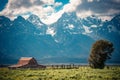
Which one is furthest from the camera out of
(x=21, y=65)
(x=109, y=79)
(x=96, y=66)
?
(x=21, y=65)

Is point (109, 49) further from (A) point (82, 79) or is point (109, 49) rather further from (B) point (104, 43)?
(A) point (82, 79)

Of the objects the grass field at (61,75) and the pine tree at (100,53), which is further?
the pine tree at (100,53)

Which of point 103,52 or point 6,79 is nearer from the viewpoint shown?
point 6,79

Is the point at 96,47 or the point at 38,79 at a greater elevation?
the point at 96,47

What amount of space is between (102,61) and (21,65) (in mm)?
27938

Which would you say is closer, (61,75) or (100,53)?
(61,75)

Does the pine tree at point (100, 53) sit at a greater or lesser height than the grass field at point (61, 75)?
greater

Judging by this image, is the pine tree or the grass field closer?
the grass field

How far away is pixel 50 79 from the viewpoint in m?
41.4

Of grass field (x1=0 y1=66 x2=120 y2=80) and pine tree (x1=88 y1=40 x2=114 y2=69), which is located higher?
pine tree (x1=88 y1=40 x2=114 y2=69)

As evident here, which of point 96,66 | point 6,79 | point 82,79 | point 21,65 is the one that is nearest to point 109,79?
point 82,79

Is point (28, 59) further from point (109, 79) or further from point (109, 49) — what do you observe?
point (109, 79)

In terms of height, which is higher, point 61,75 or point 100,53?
point 100,53

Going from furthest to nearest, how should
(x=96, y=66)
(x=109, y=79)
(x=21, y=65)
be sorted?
(x=21, y=65) → (x=96, y=66) → (x=109, y=79)
